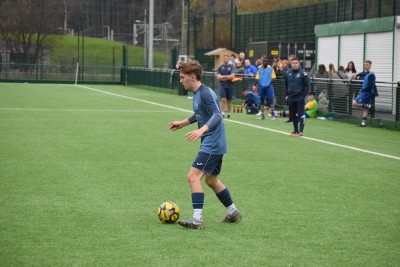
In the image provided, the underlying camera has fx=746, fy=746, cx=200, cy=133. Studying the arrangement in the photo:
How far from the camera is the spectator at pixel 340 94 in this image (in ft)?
75.9

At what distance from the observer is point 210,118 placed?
25.6 feet

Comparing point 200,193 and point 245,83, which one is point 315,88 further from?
point 200,193

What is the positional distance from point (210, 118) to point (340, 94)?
16.3m

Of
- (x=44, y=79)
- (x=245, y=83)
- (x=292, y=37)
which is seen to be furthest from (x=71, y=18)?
(x=245, y=83)

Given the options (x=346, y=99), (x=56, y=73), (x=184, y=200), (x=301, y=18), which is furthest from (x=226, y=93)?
(x=56, y=73)

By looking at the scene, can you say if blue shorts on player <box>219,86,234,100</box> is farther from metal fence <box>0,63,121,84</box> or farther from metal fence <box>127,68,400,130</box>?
metal fence <box>0,63,121,84</box>

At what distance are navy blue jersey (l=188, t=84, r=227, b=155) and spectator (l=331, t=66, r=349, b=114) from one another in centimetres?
1562

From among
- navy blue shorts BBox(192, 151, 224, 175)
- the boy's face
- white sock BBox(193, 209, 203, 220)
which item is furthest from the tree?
white sock BBox(193, 209, 203, 220)

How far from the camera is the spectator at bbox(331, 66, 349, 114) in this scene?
2314 centimetres

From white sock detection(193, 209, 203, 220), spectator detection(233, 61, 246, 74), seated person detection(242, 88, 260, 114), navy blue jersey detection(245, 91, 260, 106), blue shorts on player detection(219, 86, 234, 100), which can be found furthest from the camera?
spectator detection(233, 61, 246, 74)

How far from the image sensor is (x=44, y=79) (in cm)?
5481

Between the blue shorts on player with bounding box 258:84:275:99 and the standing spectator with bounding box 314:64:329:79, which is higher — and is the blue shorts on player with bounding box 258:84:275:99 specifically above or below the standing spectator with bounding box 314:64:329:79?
below

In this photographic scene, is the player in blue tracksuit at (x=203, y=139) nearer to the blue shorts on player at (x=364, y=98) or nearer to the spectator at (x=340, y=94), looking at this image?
the blue shorts on player at (x=364, y=98)

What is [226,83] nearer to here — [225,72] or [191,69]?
[225,72]
